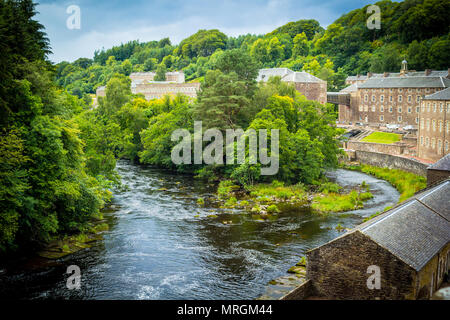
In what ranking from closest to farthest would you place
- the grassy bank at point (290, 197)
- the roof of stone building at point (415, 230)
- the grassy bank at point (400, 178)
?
the roof of stone building at point (415, 230), the grassy bank at point (290, 197), the grassy bank at point (400, 178)

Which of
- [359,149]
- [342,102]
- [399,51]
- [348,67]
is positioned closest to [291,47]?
[348,67]

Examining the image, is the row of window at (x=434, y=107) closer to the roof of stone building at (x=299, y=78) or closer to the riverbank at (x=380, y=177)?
the riverbank at (x=380, y=177)

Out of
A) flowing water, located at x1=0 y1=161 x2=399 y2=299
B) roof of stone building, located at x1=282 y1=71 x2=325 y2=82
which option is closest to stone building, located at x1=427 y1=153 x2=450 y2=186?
flowing water, located at x1=0 y1=161 x2=399 y2=299

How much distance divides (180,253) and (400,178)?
3007 cm

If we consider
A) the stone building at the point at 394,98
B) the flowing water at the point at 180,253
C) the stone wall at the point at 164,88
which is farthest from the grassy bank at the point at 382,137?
the stone wall at the point at 164,88

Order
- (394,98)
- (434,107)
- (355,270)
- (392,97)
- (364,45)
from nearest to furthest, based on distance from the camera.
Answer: (355,270) < (434,107) < (394,98) < (392,97) < (364,45)

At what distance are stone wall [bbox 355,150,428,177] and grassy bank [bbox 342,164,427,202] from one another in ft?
1.94

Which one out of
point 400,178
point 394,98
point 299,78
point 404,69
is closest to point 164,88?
point 299,78

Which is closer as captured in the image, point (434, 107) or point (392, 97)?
point (434, 107)

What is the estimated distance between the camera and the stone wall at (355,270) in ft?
53.7

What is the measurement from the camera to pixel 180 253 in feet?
85.1

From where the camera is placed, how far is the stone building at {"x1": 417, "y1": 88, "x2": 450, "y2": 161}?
4791cm

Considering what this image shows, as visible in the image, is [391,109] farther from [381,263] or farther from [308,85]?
[381,263]

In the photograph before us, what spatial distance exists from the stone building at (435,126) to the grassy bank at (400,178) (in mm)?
4788
